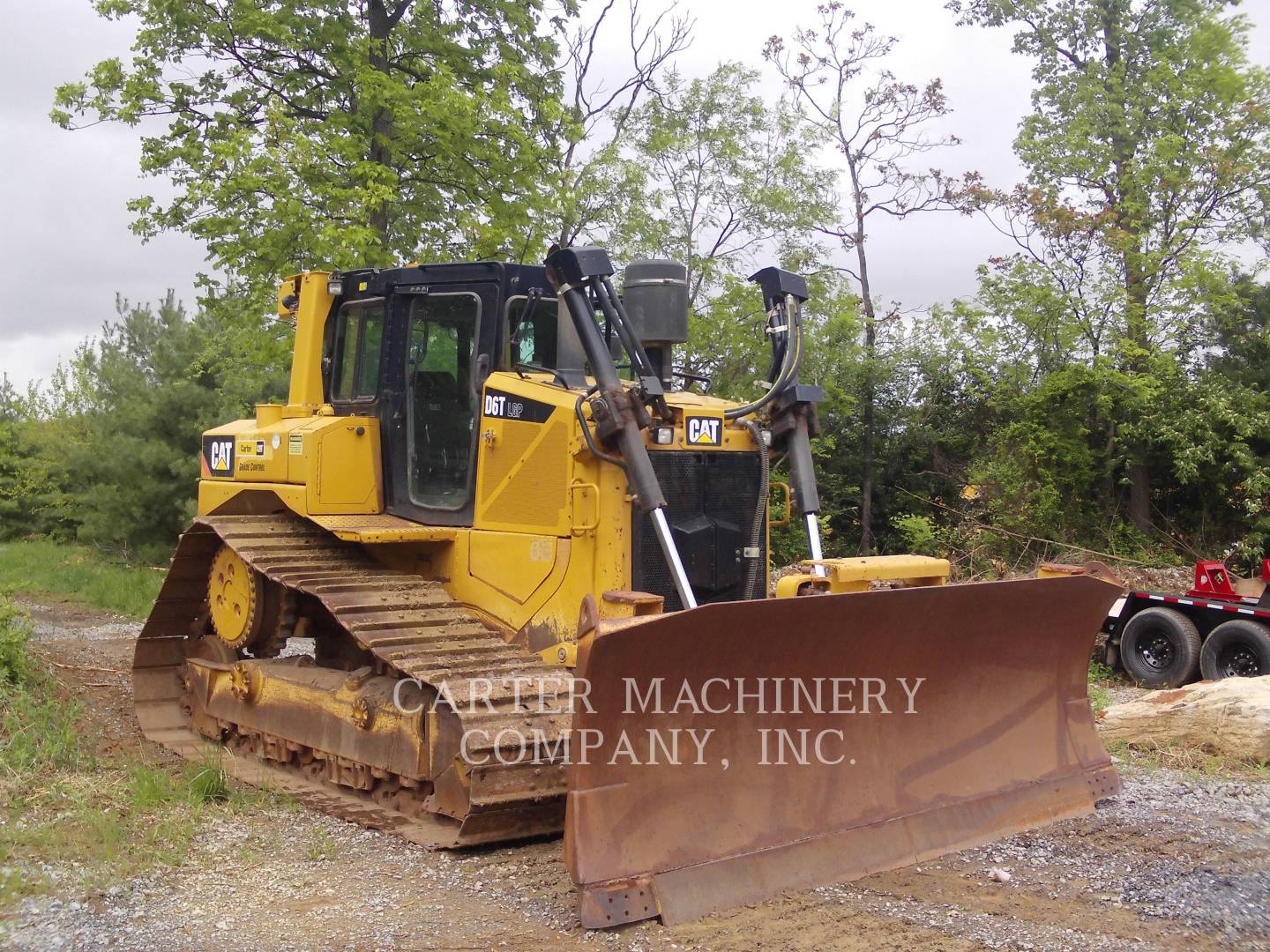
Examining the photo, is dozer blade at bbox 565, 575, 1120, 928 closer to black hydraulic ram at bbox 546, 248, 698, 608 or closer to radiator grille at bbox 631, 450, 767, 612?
black hydraulic ram at bbox 546, 248, 698, 608

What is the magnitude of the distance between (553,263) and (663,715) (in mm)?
2394

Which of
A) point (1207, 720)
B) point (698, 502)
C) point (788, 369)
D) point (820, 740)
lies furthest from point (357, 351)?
point (1207, 720)

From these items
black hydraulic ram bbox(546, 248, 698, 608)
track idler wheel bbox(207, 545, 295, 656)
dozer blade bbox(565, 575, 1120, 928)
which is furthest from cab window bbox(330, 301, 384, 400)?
dozer blade bbox(565, 575, 1120, 928)

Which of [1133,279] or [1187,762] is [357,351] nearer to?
[1187,762]

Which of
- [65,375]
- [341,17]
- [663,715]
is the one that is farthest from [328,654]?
[65,375]

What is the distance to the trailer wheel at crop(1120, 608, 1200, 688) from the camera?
10.4 metres

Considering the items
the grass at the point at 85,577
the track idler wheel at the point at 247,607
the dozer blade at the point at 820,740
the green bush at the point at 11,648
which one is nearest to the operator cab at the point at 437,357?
the track idler wheel at the point at 247,607

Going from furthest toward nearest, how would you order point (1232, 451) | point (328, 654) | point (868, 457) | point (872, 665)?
1. point (868, 457)
2. point (1232, 451)
3. point (328, 654)
4. point (872, 665)

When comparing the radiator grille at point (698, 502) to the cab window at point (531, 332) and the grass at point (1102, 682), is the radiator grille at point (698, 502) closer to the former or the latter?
the cab window at point (531, 332)

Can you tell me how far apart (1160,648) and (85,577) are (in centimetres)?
1465

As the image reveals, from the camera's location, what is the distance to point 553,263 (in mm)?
5898

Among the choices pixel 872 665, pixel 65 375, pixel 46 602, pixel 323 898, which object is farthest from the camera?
pixel 65 375

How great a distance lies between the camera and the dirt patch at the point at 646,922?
4191 millimetres

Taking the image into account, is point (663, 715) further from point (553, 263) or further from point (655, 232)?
point (655, 232)
